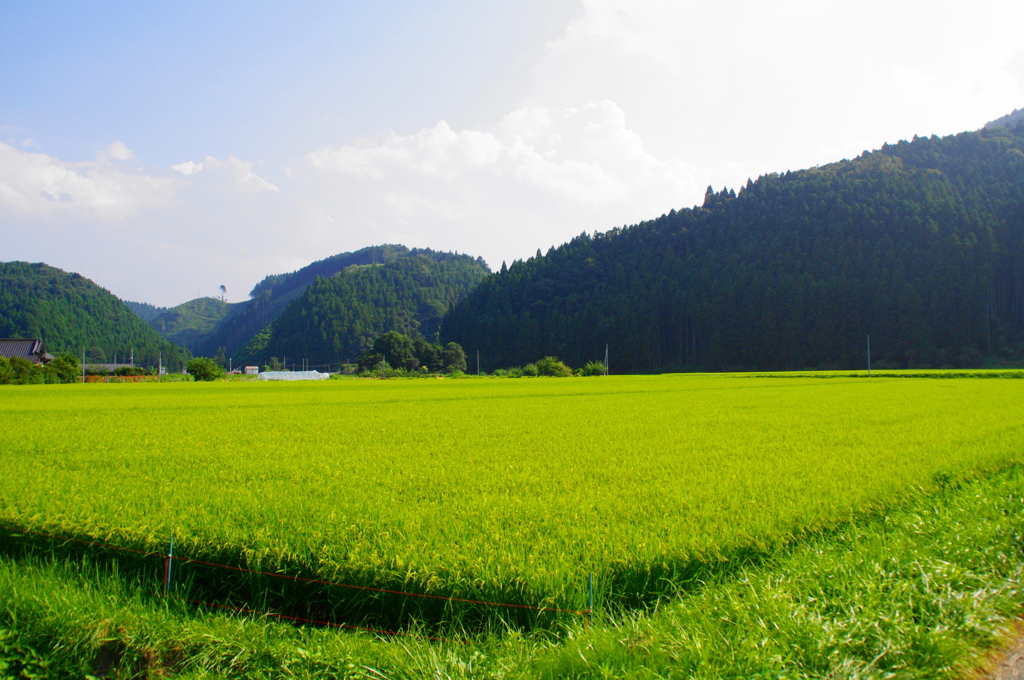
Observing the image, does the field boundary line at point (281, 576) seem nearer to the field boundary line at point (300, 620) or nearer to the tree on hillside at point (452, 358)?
the field boundary line at point (300, 620)

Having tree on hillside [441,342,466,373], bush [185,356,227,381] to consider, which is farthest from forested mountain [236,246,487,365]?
bush [185,356,227,381]

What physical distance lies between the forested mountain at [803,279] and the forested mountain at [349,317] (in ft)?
101

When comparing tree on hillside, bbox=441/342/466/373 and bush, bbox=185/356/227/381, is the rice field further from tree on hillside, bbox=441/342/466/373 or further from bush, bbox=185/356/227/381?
tree on hillside, bbox=441/342/466/373

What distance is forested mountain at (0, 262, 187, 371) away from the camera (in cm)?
11556

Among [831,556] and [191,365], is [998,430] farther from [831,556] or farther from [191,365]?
[191,365]

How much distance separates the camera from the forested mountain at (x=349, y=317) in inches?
5049

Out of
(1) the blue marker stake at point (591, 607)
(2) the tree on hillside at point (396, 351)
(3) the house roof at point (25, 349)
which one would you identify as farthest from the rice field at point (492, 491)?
(2) the tree on hillside at point (396, 351)

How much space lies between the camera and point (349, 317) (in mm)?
130625

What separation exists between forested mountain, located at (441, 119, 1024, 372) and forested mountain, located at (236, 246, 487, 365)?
3079 centimetres

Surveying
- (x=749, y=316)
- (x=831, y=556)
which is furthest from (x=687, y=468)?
(x=749, y=316)

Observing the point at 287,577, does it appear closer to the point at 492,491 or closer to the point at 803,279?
the point at 492,491

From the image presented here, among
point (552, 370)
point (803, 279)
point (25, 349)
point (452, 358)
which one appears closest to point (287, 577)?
point (552, 370)

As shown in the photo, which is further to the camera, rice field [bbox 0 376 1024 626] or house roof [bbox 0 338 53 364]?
house roof [bbox 0 338 53 364]

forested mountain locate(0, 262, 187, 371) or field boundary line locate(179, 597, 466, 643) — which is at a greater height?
Result: forested mountain locate(0, 262, 187, 371)
